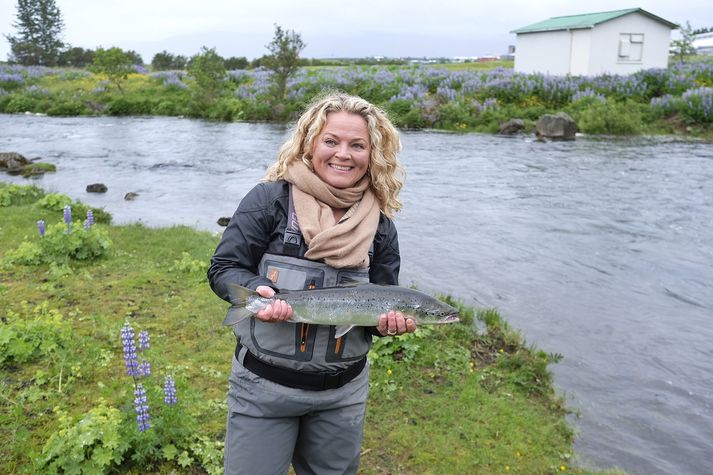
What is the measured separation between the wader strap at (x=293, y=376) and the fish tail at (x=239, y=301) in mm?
293

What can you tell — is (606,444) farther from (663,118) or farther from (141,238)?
(663,118)

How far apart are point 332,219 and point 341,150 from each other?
0.41 meters

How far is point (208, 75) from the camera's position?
4134cm

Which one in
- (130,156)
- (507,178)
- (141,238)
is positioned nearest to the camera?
(141,238)

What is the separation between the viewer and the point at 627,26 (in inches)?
1710

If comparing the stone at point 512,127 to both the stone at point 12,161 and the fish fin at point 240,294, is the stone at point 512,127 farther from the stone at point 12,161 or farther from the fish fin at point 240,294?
the fish fin at point 240,294

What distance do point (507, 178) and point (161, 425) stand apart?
16219mm

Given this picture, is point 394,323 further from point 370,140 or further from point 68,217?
point 68,217

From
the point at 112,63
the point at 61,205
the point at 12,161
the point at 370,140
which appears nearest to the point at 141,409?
the point at 370,140

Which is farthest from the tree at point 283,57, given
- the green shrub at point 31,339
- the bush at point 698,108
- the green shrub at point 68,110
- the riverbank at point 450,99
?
the green shrub at point 31,339

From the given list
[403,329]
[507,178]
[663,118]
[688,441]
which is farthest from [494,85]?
[403,329]

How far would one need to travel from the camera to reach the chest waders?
131 inches

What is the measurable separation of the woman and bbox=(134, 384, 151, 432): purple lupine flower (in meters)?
1.26

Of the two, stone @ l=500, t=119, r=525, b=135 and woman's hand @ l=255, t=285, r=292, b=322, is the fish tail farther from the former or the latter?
stone @ l=500, t=119, r=525, b=135
